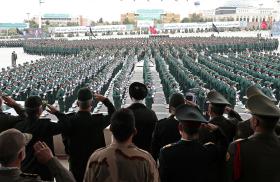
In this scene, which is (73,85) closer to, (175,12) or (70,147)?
(70,147)

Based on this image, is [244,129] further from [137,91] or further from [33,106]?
[33,106]

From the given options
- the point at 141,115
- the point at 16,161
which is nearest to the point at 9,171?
the point at 16,161

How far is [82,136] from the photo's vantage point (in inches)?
124

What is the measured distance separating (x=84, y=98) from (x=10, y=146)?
1.16 metres

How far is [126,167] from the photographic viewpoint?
7.03 ft

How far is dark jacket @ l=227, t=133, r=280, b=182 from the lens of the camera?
2236mm

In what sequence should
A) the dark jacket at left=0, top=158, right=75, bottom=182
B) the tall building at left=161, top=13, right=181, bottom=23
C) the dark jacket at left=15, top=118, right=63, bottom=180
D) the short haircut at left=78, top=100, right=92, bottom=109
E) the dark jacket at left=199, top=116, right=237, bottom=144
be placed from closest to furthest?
the dark jacket at left=0, top=158, right=75, bottom=182, the dark jacket at left=15, top=118, right=63, bottom=180, the dark jacket at left=199, top=116, right=237, bottom=144, the short haircut at left=78, top=100, right=92, bottom=109, the tall building at left=161, top=13, right=181, bottom=23

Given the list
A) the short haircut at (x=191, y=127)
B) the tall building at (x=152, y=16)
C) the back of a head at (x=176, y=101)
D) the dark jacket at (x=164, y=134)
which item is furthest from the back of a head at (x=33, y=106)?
the tall building at (x=152, y=16)

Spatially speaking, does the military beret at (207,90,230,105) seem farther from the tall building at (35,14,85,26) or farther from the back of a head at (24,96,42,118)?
the tall building at (35,14,85,26)

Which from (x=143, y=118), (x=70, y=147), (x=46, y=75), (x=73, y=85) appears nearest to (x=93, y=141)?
(x=70, y=147)

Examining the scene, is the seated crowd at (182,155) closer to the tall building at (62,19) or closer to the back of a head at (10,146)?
the back of a head at (10,146)

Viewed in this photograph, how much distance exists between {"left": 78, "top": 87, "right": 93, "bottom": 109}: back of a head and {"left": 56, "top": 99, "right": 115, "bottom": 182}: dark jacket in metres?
0.07

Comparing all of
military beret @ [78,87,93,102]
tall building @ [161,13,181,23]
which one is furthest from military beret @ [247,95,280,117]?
tall building @ [161,13,181,23]

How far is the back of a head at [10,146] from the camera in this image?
194 cm
